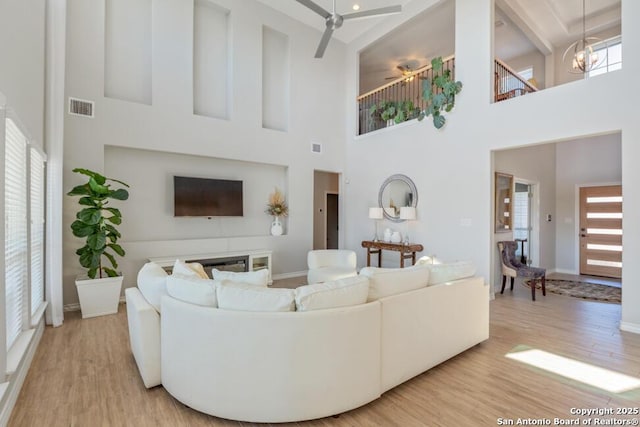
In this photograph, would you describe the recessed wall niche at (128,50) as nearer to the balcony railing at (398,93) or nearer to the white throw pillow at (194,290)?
the white throw pillow at (194,290)

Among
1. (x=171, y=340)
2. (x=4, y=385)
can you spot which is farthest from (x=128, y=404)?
(x=4, y=385)

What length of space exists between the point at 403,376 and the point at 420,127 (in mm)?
4648

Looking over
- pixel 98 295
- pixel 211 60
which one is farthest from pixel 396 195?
pixel 98 295

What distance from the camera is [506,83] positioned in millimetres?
5668

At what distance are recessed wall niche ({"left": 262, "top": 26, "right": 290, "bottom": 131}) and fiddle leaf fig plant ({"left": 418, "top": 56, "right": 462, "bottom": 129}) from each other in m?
2.79

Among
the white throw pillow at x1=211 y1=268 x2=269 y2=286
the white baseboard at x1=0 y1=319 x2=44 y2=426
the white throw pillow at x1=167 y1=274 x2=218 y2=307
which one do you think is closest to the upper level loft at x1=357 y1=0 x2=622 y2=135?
the white throw pillow at x1=211 y1=268 x2=269 y2=286

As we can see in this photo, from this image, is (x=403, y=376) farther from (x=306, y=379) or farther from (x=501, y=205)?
(x=501, y=205)

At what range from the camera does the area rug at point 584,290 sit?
4.93 m

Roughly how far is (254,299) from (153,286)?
1085mm

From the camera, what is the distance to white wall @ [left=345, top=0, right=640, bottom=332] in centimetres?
356

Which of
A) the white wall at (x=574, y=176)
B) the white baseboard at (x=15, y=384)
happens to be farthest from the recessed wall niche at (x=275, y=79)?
the white wall at (x=574, y=176)

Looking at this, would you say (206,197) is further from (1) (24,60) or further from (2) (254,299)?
(2) (254,299)

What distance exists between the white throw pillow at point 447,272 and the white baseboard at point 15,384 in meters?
3.11

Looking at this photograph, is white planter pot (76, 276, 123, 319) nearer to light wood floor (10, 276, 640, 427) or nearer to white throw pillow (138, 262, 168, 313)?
light wood floor (10, 276, 640, 427)
